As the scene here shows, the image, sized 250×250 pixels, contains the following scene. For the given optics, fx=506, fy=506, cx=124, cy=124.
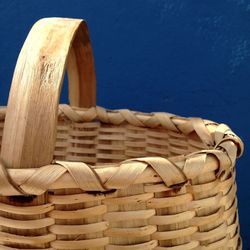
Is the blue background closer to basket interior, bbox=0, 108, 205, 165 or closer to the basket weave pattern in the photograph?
basket interior, bbox=0, 108, 205, 165

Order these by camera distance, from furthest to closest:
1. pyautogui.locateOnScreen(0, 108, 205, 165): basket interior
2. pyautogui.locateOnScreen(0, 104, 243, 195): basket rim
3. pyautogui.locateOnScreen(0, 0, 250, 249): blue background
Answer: pyautogui.locateOnScreen(0, 0, 250, 249): blue background → pyautogui.locateOnScreen(0, 108, 205, 165): basket interior → pyautogui.locateOnScreen(0, 104, 243, 195): basket rim

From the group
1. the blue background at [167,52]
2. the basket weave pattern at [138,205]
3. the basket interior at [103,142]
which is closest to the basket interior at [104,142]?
the basket interior at [103,142]

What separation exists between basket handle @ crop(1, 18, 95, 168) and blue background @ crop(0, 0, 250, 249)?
536 millimetres

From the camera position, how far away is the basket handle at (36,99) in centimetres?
51

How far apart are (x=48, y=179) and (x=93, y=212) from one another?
0.06m

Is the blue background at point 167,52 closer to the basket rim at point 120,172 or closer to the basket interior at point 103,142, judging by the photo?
the basket interior at point 103,142

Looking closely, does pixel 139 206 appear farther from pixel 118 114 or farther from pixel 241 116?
pixel 241 116

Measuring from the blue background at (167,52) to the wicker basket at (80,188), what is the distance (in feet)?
1.66

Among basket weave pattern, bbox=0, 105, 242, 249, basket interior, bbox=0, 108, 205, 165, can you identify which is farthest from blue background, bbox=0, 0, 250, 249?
basket weave pattern, bbox=0, 105, 242, 249

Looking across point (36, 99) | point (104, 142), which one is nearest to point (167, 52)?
point (104, 142)

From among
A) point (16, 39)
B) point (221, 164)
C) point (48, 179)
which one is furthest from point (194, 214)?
point (16, 39)

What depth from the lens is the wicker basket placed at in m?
0.51

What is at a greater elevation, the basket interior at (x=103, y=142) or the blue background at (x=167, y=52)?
the blue background at (x=167, y=52)

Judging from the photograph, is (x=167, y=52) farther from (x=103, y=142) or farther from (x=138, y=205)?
(x=138, y=205)
